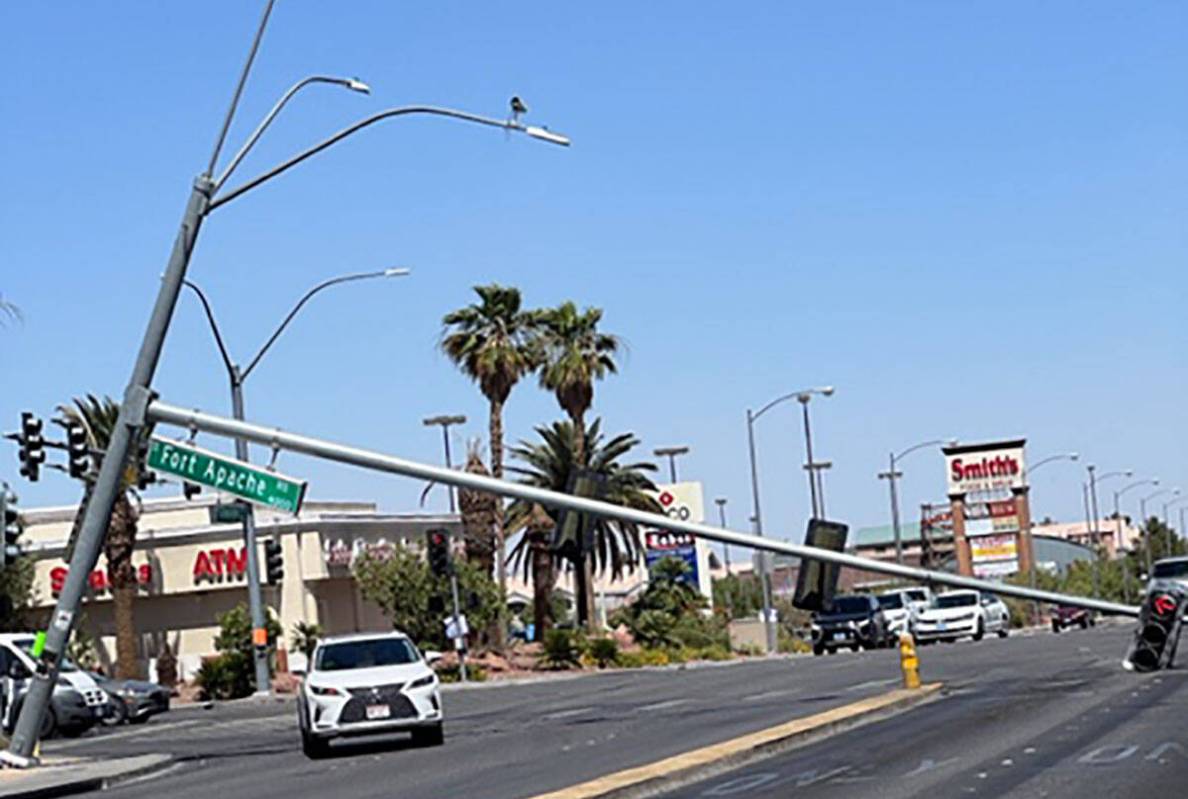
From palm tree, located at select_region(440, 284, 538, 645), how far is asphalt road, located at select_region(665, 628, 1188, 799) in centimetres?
3763

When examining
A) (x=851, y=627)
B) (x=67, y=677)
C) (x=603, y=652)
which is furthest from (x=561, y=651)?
(x=67, y=677)

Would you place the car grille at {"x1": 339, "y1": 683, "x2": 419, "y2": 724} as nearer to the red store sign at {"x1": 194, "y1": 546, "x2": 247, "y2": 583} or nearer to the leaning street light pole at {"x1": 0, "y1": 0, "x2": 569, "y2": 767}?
the leaning street light pole at {"x1": 0, "y1": 0, "x2": 569, "y2": 767}

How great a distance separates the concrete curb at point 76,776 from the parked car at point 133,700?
13421mm

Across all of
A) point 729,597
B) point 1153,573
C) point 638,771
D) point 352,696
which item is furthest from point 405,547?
point 729,597

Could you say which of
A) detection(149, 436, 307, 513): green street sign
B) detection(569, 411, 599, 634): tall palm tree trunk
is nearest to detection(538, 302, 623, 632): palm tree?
detection(569, 411, 599, 634): tall palm tree trunk

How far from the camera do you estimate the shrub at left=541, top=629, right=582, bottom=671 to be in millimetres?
56406

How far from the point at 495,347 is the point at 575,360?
19.6 feet

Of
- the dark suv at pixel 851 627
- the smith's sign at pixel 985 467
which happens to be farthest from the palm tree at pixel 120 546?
the smith's sign at pixel 985 467

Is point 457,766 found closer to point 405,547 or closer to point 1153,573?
point 1153,573

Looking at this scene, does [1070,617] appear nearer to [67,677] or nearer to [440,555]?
[440,555]

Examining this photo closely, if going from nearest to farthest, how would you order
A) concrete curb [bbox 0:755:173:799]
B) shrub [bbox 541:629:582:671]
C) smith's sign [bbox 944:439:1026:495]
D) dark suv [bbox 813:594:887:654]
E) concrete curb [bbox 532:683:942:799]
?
concrete curb [bbox 532:683:942:799] < concrete curb [bbox 0:755:173:799] < shrub [bbox 541:629:582:671] < dark suv [bbox 813:594:887:654] < smith's sign [bbox 944:439:1026:495]

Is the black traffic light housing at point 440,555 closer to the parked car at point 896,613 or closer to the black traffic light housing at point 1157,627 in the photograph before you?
the parked car at point 896,613

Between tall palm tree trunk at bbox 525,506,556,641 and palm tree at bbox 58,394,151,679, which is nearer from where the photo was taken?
palm tree at bbox 58,394,151,679

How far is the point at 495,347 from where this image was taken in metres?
67.0
